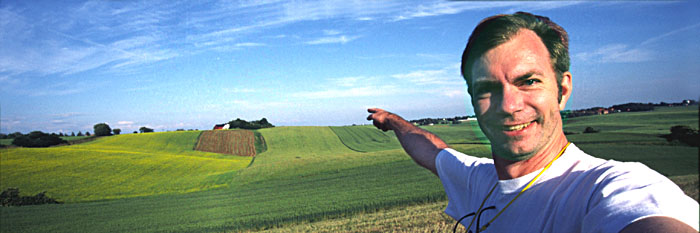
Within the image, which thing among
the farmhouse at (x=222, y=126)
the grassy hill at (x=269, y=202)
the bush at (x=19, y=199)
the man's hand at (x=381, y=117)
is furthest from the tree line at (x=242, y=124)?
the man's hand at (x=381, y=117)

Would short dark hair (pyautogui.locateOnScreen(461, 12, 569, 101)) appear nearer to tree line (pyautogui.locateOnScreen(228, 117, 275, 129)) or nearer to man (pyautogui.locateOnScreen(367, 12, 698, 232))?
man (pyautogui.locateOnScreen(367, 12, 698, 232))

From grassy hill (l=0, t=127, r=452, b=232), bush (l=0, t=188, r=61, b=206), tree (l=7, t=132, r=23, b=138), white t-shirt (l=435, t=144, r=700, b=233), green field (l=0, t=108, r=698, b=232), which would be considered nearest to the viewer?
white t-shirt (l=435, t=144, r=700, b=233)

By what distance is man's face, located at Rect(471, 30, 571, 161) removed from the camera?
115cm

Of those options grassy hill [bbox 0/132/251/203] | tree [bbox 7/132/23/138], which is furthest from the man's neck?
tree [bbox 7/132/23/138]

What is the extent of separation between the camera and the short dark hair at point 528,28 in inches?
47.1

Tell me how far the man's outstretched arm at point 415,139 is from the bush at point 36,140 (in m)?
43.0

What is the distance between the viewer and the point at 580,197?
1.03 metres

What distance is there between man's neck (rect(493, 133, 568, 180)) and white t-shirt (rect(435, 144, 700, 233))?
0.03m

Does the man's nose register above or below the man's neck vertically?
above

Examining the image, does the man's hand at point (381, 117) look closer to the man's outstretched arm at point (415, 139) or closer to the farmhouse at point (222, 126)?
the man's outstretched arm at point (415, 139)

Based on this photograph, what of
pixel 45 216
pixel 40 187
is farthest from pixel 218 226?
pixel 40 187

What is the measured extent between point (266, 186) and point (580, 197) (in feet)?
64.1

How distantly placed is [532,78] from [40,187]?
82.7ft

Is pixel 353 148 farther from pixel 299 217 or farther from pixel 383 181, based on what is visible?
pixel 299 217
